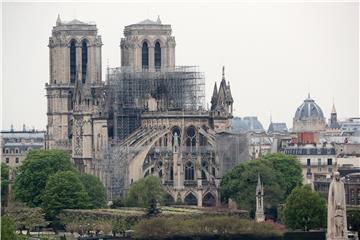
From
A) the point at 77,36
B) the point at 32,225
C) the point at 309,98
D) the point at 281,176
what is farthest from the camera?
the point at 309,98

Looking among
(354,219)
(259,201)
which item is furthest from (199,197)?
(354,219)

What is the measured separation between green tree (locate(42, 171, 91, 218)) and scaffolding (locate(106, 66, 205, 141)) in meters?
15.7

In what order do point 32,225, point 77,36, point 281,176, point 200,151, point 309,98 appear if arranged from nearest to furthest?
point 32,225 → point 281,176 → point 200,151 → point 77,36 → point 309,98

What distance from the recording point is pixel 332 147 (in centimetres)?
15012

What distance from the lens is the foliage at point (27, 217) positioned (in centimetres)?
11075

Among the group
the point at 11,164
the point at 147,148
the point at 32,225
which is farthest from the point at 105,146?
the point at 11,164

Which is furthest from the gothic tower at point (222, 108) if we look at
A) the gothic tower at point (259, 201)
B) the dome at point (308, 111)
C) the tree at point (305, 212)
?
the dome at point (308, 111)

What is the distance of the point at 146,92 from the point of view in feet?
456

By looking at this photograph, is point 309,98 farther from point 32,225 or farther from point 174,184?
point 32,225

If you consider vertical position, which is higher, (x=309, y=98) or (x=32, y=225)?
(x=309, y=98)

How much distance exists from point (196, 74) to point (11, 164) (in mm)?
37062

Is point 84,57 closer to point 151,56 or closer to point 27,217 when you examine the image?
point 151,56

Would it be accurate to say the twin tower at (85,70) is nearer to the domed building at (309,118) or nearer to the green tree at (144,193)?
the green tree at (144,193)

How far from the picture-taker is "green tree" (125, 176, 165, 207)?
12350cm
